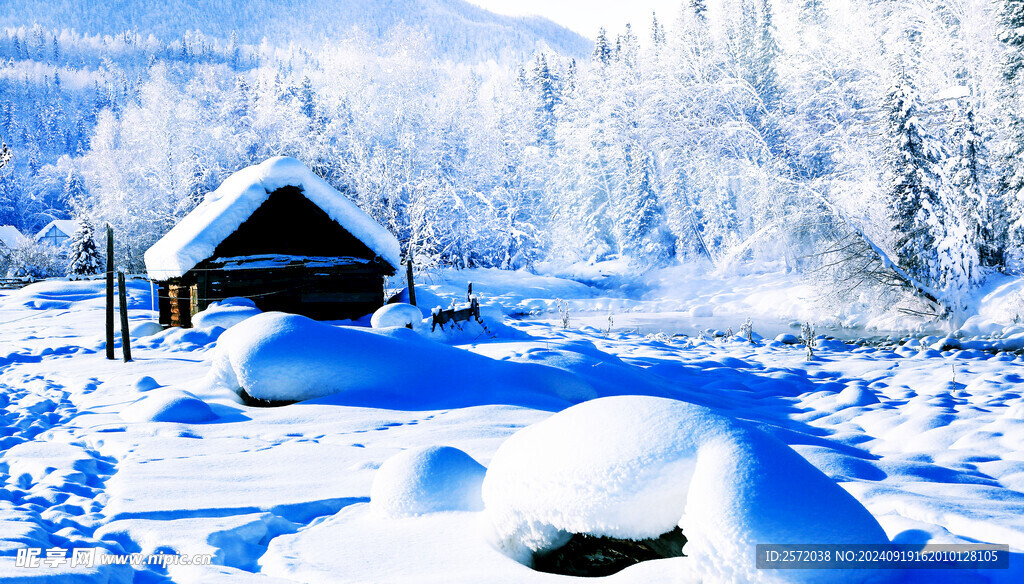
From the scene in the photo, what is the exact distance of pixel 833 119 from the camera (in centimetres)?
2848

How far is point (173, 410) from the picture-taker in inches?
264

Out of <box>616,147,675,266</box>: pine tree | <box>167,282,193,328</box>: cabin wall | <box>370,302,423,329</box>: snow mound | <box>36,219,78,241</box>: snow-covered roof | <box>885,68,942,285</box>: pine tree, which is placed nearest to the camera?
<box>370,302,423,329</box>: snow mound

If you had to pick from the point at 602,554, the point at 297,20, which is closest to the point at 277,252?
the point at 602,554

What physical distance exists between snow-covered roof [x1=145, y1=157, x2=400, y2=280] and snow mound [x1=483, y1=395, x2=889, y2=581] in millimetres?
12302

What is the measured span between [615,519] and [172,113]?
4067cm

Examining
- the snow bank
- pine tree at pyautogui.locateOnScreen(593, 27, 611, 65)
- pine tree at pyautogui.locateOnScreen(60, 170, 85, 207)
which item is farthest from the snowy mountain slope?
the snow bank

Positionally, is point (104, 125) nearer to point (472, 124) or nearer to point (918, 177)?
point (472, 124)

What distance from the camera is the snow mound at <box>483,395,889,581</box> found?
106 inches

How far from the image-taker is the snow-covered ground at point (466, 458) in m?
2.96

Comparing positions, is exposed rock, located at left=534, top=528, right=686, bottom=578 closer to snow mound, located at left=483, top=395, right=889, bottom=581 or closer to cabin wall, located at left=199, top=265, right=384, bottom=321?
snow mound, located at left=483, top=395, right=889, bottom=581

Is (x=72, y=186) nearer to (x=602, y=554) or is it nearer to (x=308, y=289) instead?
(x=308, y=289)

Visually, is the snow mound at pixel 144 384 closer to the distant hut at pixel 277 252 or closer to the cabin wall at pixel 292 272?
the distant hut at pixel 277 252

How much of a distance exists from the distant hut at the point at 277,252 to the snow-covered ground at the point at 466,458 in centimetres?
248

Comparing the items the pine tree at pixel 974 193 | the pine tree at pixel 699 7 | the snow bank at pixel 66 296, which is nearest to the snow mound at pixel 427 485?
the snow bank at pixel 66 296
